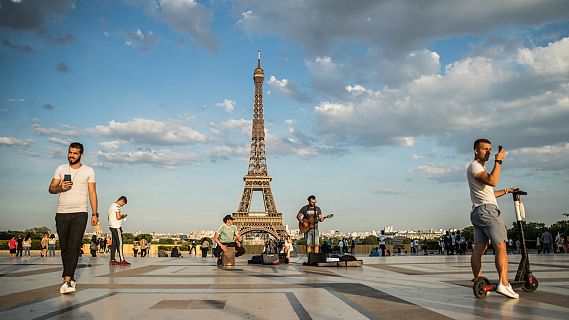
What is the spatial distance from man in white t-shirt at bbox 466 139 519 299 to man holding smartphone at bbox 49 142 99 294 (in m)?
5.16

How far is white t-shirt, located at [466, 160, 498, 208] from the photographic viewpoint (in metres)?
5.93

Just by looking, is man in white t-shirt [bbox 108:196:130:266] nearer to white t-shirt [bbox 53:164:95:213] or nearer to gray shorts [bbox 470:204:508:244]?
white t-shirt [bbox 53:164:95:213]

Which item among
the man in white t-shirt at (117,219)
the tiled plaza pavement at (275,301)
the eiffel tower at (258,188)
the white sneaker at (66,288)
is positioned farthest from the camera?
the eiffel tower at (258,188)

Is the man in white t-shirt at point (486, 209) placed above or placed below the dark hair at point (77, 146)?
below

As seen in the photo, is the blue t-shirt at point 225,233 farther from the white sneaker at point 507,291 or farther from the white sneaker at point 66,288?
the white sneaker at point 507,291

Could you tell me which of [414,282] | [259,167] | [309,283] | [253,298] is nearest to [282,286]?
[309,283]

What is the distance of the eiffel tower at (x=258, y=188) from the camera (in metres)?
76.0

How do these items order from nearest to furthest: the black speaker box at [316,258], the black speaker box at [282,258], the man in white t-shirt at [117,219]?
the black speaker box at [316,258] → the man in white t-shirt at [117,219] → the black speaker box at [282,258]

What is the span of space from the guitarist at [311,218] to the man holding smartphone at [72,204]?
738cm

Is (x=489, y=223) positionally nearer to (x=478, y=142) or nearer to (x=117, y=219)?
(x=478, y=142)

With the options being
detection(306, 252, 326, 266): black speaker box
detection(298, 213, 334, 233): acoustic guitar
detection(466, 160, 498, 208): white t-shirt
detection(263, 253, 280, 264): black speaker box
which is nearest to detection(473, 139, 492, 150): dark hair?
detection(466, 160, 498, 208): white t-shirt

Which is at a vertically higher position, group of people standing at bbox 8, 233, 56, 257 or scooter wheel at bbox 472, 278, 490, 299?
group of people standing at bbox 8, 233, 56, 257


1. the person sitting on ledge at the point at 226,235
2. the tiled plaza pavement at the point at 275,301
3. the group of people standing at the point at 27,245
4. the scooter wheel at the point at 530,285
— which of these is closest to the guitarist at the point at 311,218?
the person sitting on ledge at the point at 226,235

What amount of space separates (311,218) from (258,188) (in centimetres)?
6891
